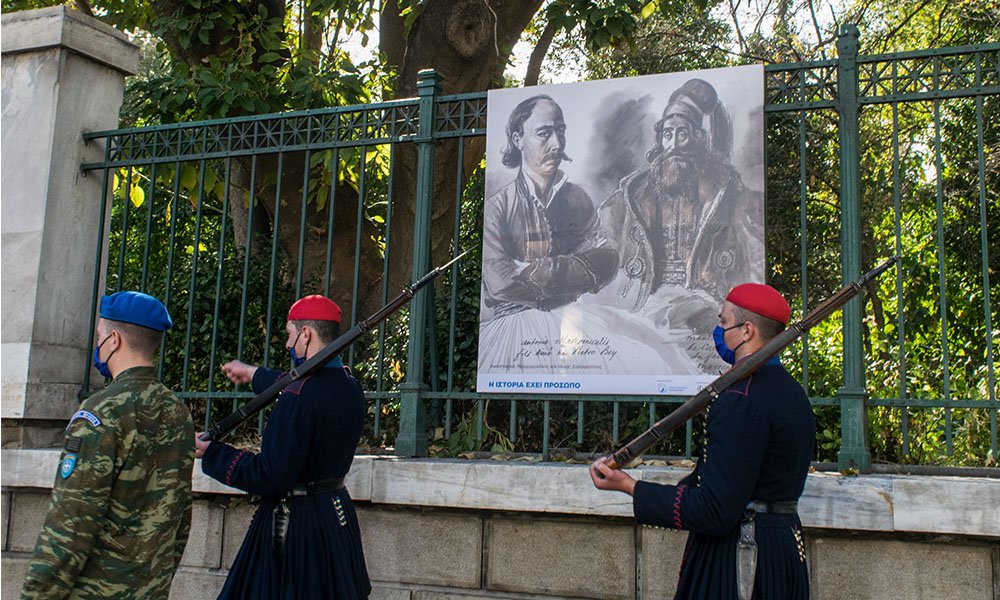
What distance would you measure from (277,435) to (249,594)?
0.73 meters

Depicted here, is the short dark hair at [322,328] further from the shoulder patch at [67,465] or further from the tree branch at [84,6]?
the tree branch at [84,6]

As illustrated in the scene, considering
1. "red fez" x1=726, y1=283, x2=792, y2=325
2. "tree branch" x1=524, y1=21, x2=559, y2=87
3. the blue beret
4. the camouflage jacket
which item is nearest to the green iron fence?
"red fez" x1=726, y1=283, x2=792, y2=325

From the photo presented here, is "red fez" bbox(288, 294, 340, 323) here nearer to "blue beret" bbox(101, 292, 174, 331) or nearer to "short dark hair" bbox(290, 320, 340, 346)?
"short dark hair" bbox(290, 320, 340, 346)

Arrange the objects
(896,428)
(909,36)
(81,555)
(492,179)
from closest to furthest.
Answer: (81,555) → (492,179) → (896,428) → (909,36)

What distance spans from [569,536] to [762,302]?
1.70 meters

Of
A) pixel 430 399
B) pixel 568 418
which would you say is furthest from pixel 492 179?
pixel 568 418

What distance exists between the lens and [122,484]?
142 inches

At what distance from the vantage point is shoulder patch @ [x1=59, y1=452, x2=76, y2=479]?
3.51 m

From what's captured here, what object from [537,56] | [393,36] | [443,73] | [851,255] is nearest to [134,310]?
[851,255]

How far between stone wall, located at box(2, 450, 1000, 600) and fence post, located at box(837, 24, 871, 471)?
26cm

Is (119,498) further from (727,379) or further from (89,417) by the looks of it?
(727,379)

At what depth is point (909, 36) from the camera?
13.4 m

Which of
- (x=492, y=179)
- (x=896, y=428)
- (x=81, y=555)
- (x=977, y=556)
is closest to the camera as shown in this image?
(x=81, y=555)

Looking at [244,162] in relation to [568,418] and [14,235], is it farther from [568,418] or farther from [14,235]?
[568,418]
